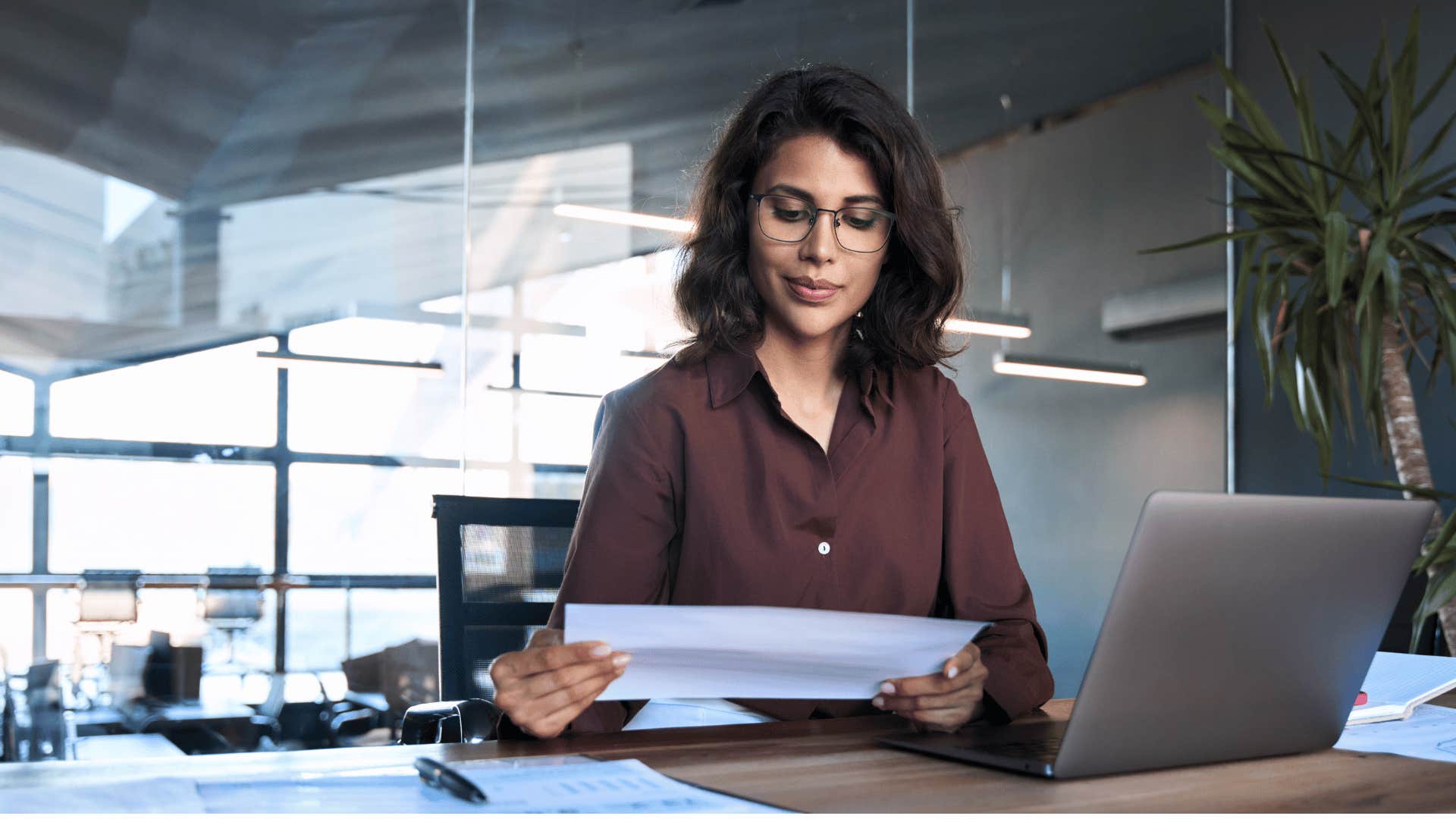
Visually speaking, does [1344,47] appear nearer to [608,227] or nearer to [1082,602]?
[1082,602]

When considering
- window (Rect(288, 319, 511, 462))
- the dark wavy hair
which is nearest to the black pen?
the dark wavy hair

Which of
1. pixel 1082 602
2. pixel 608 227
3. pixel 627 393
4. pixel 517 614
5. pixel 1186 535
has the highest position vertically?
pixel 608 227

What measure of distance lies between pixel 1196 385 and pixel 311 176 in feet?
12.4

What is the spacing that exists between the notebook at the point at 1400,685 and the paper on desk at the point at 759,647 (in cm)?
50

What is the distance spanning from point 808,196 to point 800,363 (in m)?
0.25

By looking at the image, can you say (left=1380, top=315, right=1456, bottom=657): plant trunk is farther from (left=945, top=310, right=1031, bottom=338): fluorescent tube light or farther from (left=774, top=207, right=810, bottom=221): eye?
(left=774, top=207, right=810, bottom=221): eye

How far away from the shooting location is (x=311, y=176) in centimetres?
366

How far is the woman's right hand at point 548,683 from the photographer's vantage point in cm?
109

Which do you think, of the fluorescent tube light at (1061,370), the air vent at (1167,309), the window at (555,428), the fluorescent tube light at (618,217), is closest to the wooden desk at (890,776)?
the window at (555,428)

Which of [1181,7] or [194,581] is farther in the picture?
[1181,7]

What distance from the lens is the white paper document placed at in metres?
1.14

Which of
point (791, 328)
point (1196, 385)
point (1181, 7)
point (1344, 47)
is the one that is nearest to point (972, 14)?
point (1181, 7)

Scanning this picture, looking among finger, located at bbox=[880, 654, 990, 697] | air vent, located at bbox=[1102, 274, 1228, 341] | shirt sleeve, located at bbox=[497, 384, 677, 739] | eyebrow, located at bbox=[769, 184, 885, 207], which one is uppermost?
air vent, located at bbox=[1102, 274, 1228, 341]

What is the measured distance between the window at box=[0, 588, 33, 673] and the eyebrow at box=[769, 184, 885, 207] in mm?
2723
